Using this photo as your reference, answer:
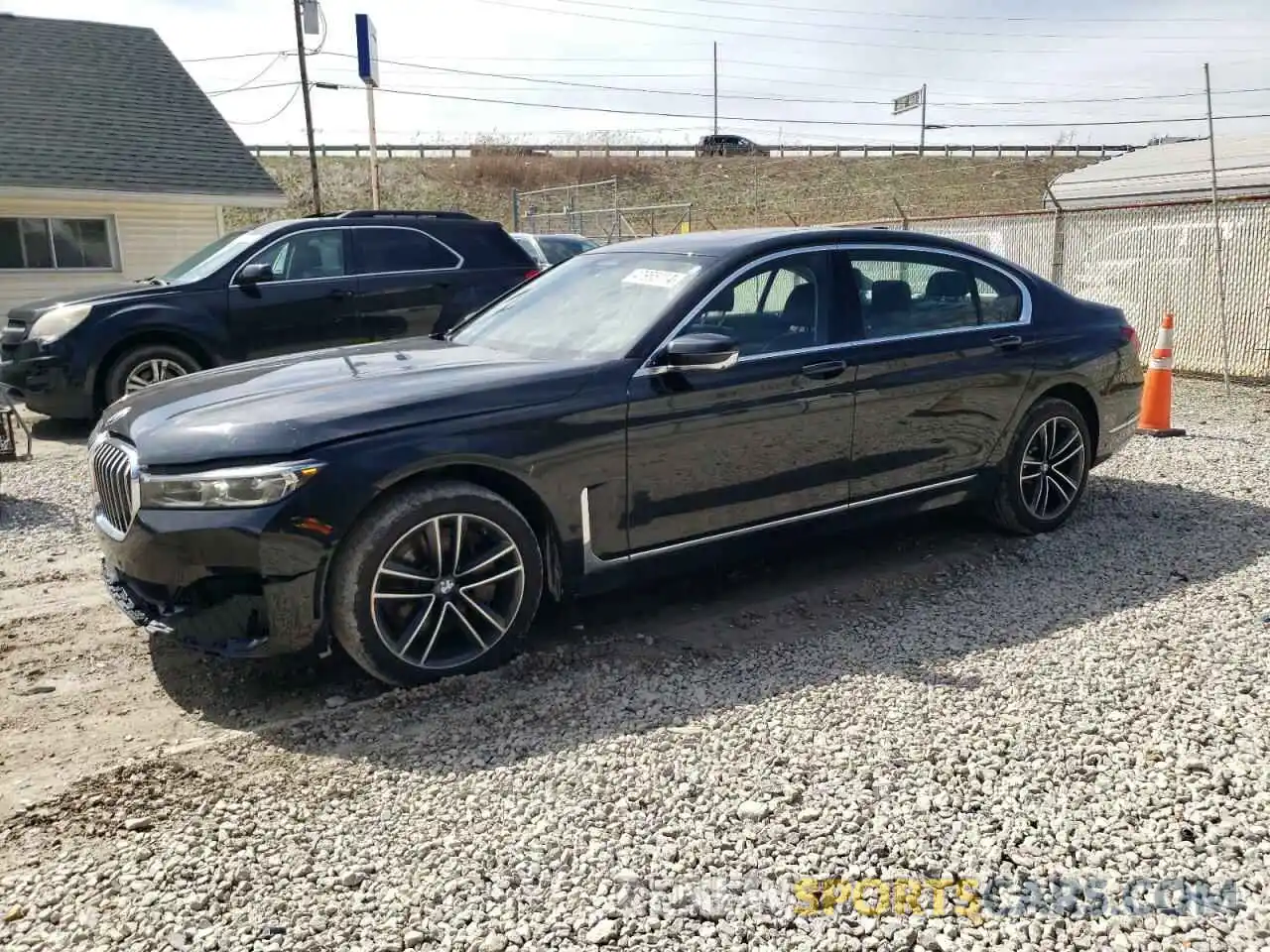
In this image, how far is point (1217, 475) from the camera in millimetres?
6625

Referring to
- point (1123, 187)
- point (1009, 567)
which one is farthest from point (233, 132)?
point (1009, 567)

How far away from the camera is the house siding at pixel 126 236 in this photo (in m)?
15.9

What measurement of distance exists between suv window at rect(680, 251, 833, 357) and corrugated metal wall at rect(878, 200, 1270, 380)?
6.35m

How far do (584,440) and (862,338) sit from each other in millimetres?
1590

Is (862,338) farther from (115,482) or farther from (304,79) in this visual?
(304,79)

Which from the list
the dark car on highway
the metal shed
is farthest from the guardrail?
the metal shed

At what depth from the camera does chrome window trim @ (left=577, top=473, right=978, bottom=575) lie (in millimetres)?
3938

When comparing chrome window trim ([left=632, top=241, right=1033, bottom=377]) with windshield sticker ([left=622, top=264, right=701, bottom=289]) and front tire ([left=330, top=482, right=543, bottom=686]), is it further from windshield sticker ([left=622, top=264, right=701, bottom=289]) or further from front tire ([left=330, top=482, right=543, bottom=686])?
front tire ([left=330, top=482, right=543, bottom=686])

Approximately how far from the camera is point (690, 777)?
10.2ft

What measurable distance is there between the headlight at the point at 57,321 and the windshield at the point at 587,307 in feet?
17.0

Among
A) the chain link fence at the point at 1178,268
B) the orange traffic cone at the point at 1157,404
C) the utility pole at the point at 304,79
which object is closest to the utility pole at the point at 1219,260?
the chain link fence at the point at 1178,268

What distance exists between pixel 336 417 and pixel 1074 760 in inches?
108

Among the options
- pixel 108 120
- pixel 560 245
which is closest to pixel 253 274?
pixel 560 245

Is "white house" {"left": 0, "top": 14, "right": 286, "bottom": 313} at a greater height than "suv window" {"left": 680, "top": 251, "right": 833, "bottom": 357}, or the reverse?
"white house" {"left": 0, "top": 14, "right": 286, "bottom": 313}
